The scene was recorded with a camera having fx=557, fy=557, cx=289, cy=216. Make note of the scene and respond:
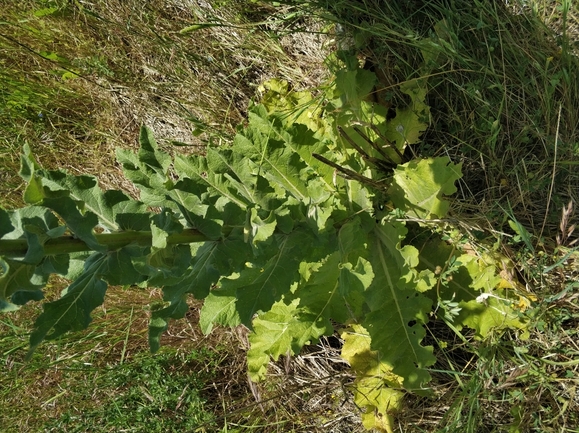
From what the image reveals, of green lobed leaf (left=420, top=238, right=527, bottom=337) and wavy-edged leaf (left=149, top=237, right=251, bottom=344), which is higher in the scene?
wavy-edged leaf (left=149, top=237, right=251, bottom=344)

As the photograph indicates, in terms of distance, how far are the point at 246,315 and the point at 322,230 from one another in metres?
0.57

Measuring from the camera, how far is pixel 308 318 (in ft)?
9.84

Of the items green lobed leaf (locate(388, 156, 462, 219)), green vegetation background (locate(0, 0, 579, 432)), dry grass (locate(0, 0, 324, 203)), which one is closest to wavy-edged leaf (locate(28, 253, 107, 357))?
green lobed leaf (locate(388, 156, 462, 219))

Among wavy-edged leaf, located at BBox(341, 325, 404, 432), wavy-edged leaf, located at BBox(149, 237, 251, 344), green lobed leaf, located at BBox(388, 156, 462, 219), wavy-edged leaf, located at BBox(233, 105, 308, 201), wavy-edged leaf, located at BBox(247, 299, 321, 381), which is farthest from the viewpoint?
wavy-edged leaf, located at BBox(341, 325, 404, 432)

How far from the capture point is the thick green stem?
5.47 ft

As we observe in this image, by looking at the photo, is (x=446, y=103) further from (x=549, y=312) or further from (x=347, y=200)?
(x=549, y=312)

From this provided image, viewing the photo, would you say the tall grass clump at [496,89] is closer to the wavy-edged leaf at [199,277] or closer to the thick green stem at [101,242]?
the wavy-edged leaf at [199,277]

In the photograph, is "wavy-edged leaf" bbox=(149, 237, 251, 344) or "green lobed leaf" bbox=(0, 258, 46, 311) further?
"wavy-edged leaf" bbox=(149, 237, 251, 344)

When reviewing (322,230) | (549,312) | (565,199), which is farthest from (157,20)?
(549,312)

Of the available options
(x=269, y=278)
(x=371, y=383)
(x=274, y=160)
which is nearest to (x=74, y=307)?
(x=269, y=278)

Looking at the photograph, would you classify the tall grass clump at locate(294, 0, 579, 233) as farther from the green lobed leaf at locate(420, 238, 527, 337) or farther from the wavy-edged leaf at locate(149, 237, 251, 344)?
the wavy-edged leaf at locate(149, 237, 251, 344)

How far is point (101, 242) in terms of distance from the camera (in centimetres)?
188

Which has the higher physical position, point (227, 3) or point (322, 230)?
point (227, 3)

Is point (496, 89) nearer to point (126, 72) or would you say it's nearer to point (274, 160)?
point (274, 160)
